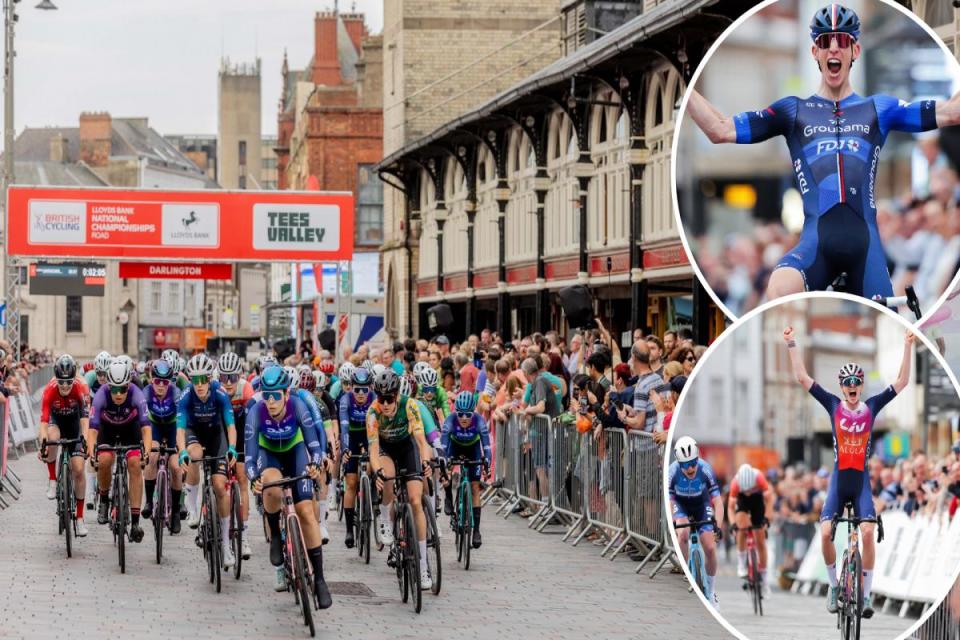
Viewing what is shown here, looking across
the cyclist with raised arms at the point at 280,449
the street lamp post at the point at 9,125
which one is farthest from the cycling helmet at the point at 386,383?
the street lamp post at the point at 9,125

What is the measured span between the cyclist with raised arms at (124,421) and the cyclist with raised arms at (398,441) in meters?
3.14

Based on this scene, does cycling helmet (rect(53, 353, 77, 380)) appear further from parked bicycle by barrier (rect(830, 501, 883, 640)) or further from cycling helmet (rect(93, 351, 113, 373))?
parked bicycle by barrier (rect(830, 501, 883, 640))

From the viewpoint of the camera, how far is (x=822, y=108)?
5043mm

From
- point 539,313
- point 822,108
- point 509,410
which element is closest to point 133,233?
point 539,313

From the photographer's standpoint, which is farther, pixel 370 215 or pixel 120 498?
pixel 370 215

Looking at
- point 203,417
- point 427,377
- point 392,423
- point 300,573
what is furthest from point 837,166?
point 427,377

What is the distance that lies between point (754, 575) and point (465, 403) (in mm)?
11983

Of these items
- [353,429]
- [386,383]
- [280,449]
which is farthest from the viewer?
[353,429]

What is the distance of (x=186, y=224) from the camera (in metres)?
45.9

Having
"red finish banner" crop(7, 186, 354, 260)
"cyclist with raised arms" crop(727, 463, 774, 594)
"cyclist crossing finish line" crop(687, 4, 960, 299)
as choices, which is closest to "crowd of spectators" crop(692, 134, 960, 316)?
"cyclist crossing finish line" crop(687, 4, 960, 299)

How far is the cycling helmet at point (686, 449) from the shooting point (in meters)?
4.88

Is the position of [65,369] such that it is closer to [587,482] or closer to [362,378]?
[362,378]

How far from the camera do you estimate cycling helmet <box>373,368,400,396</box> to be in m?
13.9

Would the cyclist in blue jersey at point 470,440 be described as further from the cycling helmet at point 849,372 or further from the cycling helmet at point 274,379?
the cycling helmet at point 849,372
